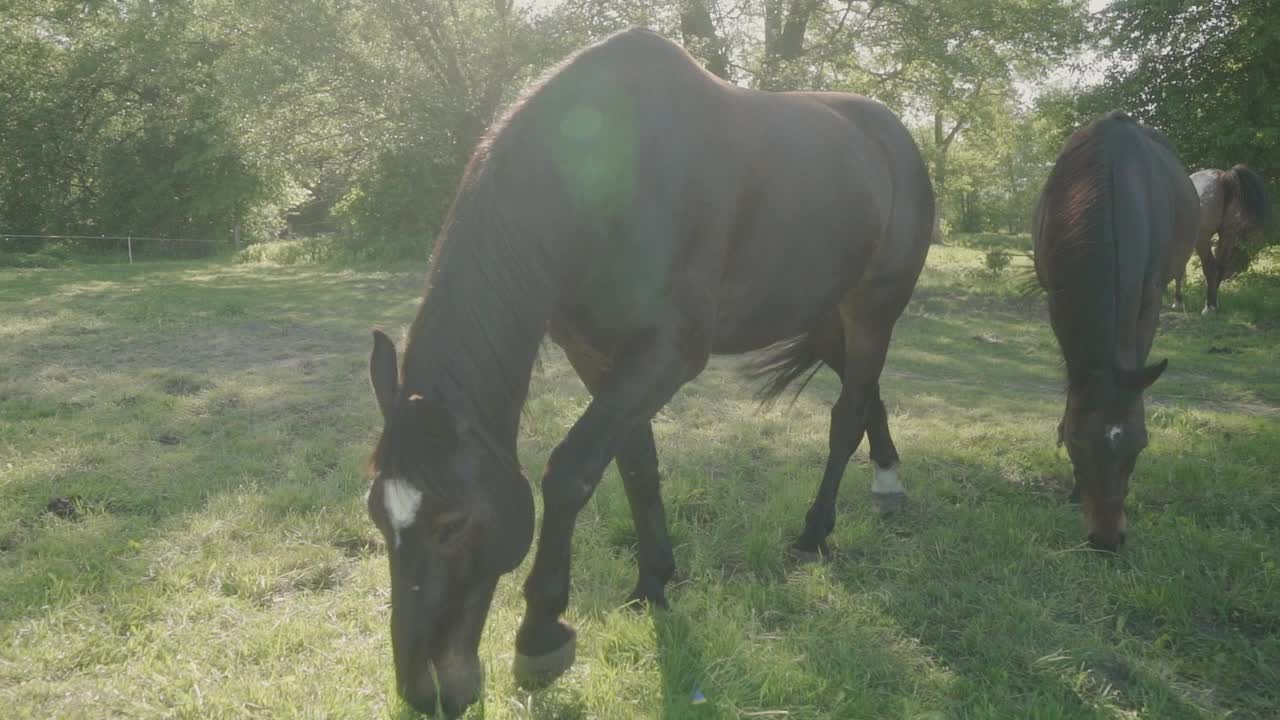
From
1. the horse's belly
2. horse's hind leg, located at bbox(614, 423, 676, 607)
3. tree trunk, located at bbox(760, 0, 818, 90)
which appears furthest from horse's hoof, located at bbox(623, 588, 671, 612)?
tree trunk, located at bbox(760, 0, 818, 90)

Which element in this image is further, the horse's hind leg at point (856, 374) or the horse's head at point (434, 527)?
the horse's hind leg at point (856, 374)

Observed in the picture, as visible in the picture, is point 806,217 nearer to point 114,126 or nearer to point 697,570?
point 697,570

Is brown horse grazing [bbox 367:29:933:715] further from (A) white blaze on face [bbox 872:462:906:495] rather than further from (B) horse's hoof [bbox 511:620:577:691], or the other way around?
(A) white blaze on face [bbox 872:462:906:495]

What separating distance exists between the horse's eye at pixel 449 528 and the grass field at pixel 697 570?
620 millimetres

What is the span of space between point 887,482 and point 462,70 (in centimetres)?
1421

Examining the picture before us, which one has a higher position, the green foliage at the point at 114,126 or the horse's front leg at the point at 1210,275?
the green foliage at the point at 114,126

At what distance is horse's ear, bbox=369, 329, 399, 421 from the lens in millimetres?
2012

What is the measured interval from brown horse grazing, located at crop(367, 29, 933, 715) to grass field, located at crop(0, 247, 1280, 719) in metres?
0.38

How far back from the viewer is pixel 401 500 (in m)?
1.92

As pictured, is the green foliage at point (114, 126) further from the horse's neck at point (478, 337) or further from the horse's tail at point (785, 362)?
the horse's neck at point (478, 337)

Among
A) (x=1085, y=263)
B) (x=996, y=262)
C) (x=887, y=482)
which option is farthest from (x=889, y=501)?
(x=996, y=262)

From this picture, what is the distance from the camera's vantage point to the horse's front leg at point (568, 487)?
95.7 inches

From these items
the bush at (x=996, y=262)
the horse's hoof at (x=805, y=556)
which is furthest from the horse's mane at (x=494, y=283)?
the bush at (x=996, y=262)

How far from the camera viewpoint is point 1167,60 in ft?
43.2
